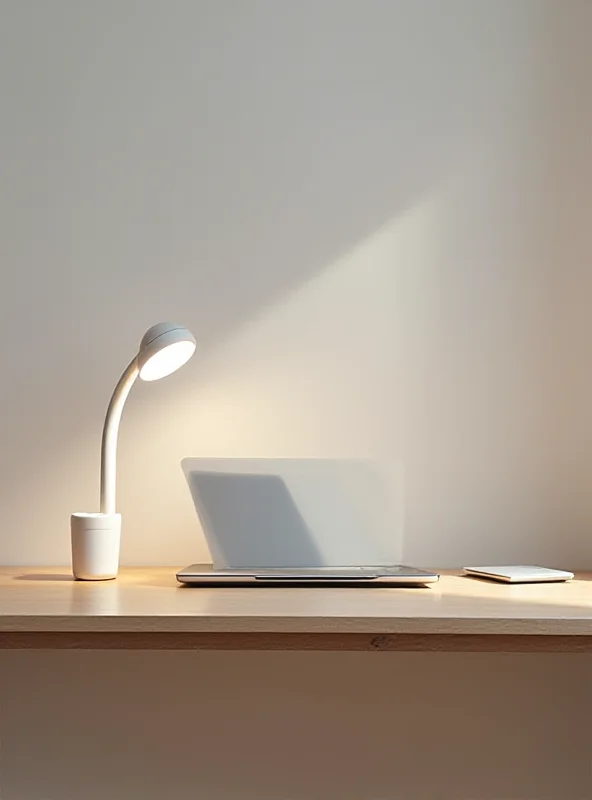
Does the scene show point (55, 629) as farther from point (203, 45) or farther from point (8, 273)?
point (203, 45)

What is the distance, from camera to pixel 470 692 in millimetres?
1581

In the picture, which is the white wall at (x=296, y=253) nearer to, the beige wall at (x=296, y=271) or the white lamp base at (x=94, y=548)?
the beige wall at (x=296, y=271)

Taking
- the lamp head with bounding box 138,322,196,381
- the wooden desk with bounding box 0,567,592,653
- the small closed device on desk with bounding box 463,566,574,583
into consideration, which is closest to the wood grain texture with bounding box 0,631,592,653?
the wooden desk with bounding box 0,567,592,653

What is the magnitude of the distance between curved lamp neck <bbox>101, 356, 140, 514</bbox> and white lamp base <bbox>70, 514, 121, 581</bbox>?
0.15 ft

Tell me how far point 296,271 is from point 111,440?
489mm

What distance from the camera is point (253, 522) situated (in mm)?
1390

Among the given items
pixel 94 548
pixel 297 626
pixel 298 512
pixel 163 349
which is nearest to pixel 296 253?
pixel 163 349

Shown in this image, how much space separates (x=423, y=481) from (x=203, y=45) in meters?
0.95

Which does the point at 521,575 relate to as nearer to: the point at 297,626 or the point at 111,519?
the point at 297,626

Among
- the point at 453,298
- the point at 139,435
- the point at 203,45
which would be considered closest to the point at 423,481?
the point at 453,298

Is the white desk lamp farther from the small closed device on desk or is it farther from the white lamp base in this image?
the small closed device on desk

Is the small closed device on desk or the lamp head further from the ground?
the lamp head

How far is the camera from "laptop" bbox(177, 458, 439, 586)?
139 cm

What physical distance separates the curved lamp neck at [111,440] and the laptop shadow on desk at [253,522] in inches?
5.9
